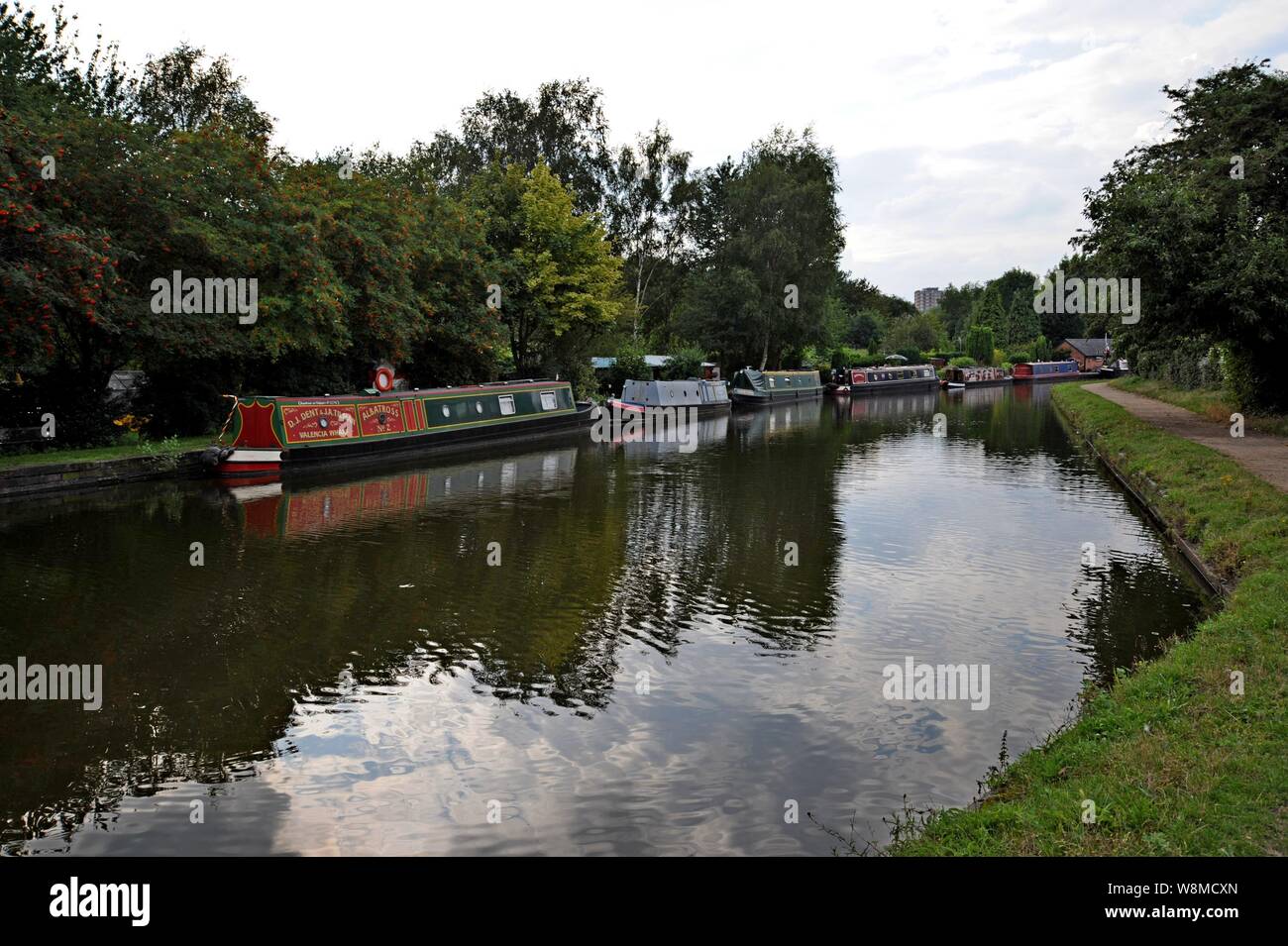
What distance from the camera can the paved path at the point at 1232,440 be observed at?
16109mm

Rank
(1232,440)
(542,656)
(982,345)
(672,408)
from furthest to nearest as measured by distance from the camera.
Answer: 1. (982,345)
2. (672,408)
3. (1232,440)
4. (542,656)

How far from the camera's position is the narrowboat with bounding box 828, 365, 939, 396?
2234 inches

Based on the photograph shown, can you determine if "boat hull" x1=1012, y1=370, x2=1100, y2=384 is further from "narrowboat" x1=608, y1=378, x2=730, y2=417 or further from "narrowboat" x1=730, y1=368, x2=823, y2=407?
"narrowboat" x1=608, y1=378, x2=730, y2=417

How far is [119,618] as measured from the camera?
33.8 feet

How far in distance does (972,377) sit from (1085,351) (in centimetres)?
3022

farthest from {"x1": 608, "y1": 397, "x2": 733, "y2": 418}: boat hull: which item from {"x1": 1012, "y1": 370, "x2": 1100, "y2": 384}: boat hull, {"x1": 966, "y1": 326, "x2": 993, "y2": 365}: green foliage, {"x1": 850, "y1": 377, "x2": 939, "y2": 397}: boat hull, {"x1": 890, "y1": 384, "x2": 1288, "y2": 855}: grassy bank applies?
{"x1": 966, "y1": 326, "x2": 993, "y2": 365}: green foliage

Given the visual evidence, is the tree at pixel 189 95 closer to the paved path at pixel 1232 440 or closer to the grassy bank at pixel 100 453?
the grassy bank at pixel 100 453

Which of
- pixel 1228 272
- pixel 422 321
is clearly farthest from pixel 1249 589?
pixel 422 321

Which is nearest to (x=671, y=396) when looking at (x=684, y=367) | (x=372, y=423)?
(x=684, y=367)

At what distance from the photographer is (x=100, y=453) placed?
20000 millimetres

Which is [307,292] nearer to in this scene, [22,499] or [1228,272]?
[22,499]

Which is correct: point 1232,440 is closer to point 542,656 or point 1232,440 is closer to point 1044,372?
point 542,656

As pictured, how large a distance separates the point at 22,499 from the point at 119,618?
31.0ft

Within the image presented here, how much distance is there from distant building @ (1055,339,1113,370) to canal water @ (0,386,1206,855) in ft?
240
